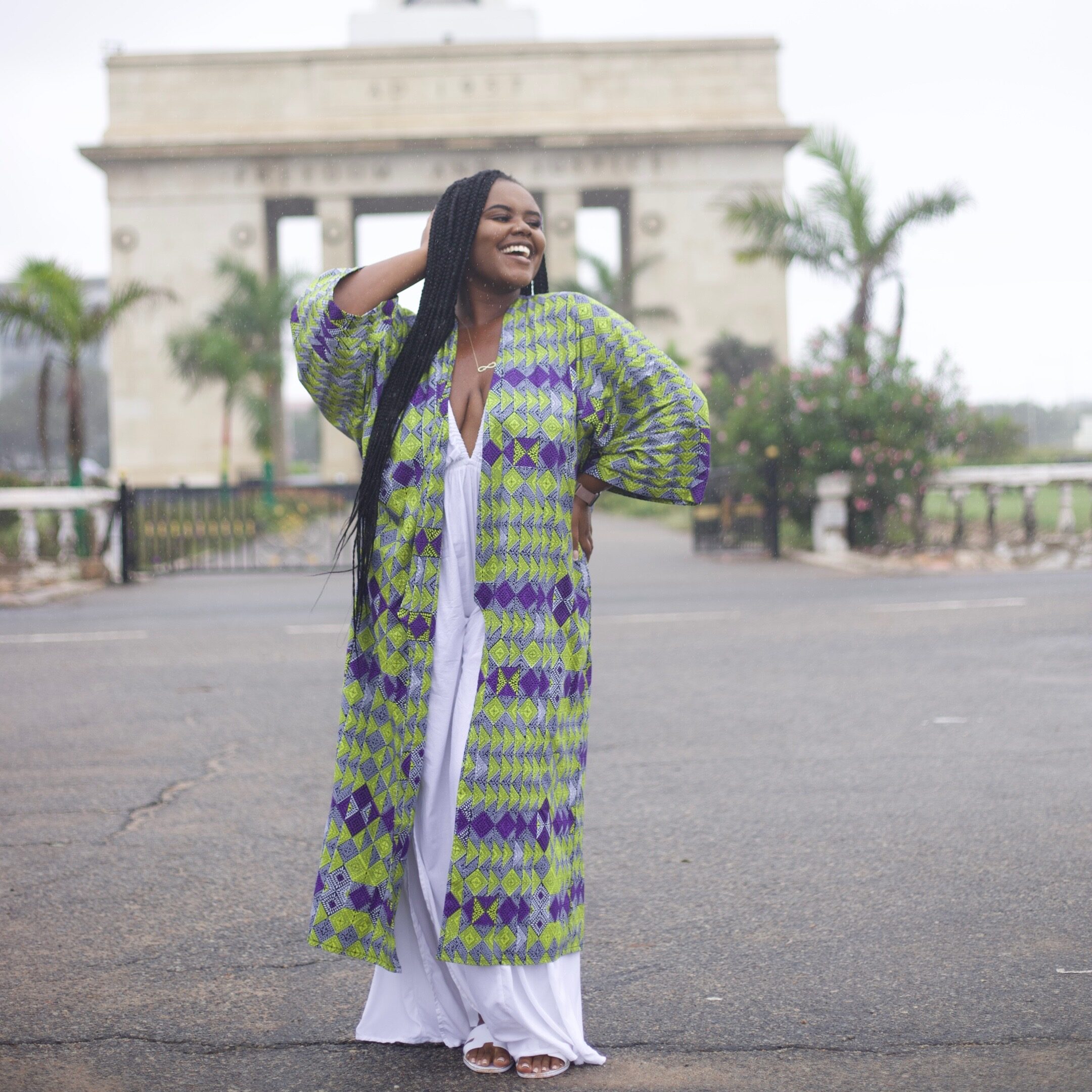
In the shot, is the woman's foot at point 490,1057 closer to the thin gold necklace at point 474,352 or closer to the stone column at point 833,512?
the thin gold necklace at point 474,352

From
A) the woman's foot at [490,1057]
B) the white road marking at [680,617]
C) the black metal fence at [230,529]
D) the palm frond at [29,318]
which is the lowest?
the woman's foot at [490,1057]

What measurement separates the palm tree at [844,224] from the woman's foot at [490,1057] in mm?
18734

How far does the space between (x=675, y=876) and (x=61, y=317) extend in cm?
1977

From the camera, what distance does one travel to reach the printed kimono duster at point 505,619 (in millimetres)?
2947

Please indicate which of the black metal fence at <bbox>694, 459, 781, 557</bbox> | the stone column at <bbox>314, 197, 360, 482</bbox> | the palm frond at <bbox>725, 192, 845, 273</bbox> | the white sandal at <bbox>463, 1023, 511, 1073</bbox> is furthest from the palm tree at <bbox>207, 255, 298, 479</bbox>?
the white sandal at <bbox>463, 1023, 511, 1073</bbox>

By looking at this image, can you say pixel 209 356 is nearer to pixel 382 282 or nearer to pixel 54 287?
pixel 54 287

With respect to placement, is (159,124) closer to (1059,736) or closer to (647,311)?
(647,311)

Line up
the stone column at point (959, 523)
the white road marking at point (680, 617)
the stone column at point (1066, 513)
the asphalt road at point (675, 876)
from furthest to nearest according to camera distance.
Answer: the stone column at point (1066, 513) → the stone column at point (959, 523) → the white road marking at point (680, 617) → the asphalt road at point (675, 876)

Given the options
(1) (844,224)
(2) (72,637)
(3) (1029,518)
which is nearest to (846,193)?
(1) (844,224)

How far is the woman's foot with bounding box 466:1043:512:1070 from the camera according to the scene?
117 inches

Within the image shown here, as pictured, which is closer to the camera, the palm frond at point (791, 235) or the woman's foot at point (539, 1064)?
the woman's foot at point (539, 1064)

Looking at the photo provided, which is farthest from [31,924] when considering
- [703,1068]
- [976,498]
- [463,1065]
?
[976,498]

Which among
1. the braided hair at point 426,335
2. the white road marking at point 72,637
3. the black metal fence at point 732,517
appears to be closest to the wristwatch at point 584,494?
the braided hair at point 426,335

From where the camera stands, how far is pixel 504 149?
47.4 m
